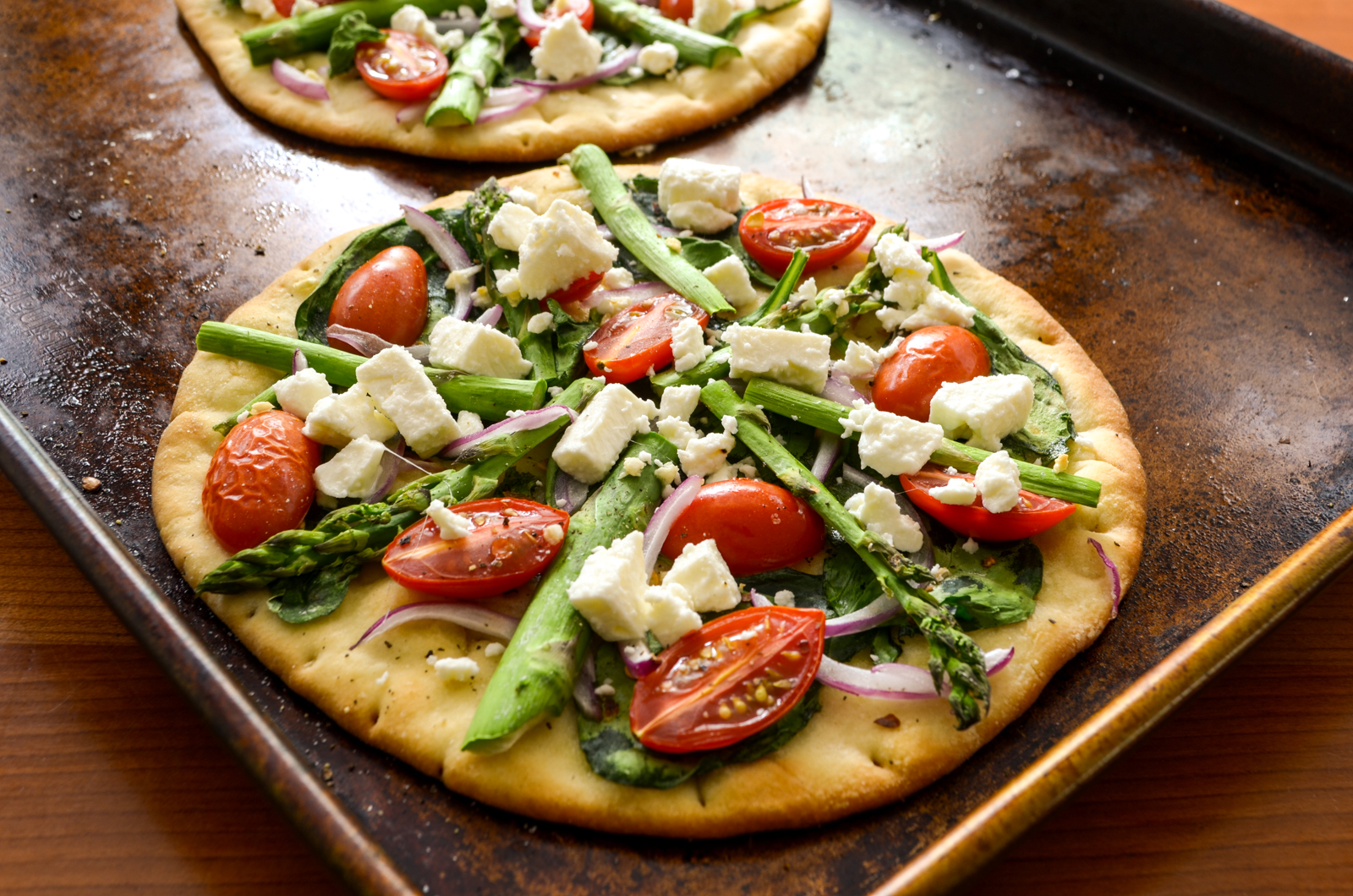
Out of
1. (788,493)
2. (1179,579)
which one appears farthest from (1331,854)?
(788,493)

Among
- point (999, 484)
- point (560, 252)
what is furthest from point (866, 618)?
point (560, 252)

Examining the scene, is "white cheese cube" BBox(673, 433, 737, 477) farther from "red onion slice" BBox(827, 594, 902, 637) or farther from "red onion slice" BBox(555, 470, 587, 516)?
"red onion slice" BBox(827, 594, 902, 637)

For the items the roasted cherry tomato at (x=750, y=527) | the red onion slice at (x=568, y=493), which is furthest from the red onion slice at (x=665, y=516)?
the red onion slice at (x=568, y=493)

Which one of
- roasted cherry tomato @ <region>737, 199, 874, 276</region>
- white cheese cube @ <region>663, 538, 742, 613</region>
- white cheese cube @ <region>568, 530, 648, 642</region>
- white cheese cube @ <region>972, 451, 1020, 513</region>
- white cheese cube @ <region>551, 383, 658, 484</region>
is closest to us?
white cheese cube @ <region>568, 530, 648, 642</region>

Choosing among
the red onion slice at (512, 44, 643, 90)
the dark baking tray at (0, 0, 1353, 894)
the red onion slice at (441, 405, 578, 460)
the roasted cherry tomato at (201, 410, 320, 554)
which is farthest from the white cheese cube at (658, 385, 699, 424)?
the red onion slice at (512, 44, 643, 90)

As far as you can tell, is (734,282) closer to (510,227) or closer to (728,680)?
(510,227)

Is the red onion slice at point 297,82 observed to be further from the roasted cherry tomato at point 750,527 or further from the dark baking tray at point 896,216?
the roasted cherry tomato at point 750,527

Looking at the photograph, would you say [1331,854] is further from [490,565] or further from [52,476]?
[52,476]
